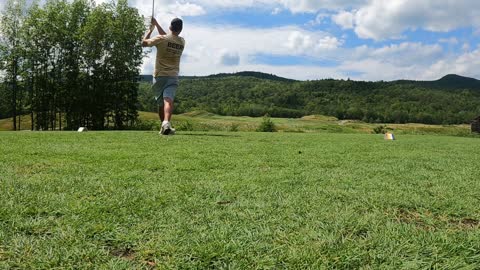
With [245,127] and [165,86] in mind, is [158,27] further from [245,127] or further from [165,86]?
[245,127]

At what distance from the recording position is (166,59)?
9664mm

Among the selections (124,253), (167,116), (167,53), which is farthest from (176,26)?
(124,253)

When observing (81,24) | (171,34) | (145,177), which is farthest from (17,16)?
(145,177)

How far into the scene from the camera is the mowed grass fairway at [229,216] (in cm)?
194

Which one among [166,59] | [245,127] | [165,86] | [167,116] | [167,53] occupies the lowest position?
[245,127]

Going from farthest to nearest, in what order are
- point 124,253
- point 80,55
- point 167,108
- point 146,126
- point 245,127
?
point 245,127 < point 80,55 < point 146,126 < point 167,108 < point 124,253

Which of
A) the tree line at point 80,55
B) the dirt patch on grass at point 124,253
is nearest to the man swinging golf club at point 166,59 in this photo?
the dirt patch on grass at point 124,253

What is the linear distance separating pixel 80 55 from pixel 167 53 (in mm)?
38642

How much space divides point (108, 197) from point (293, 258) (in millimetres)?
1688

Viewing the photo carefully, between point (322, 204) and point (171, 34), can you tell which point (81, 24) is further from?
point (322, 204)

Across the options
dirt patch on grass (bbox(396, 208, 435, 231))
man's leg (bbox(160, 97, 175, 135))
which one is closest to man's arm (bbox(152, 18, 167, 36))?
man's leg (bbox(160, 97, 175, 135))

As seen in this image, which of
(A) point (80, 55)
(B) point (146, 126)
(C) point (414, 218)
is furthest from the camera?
(A) point (80, 55)

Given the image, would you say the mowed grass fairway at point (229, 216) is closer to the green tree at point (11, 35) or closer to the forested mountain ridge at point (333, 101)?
the green tree at point (11, 35)

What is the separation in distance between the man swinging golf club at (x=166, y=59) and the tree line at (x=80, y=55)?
112 feet
